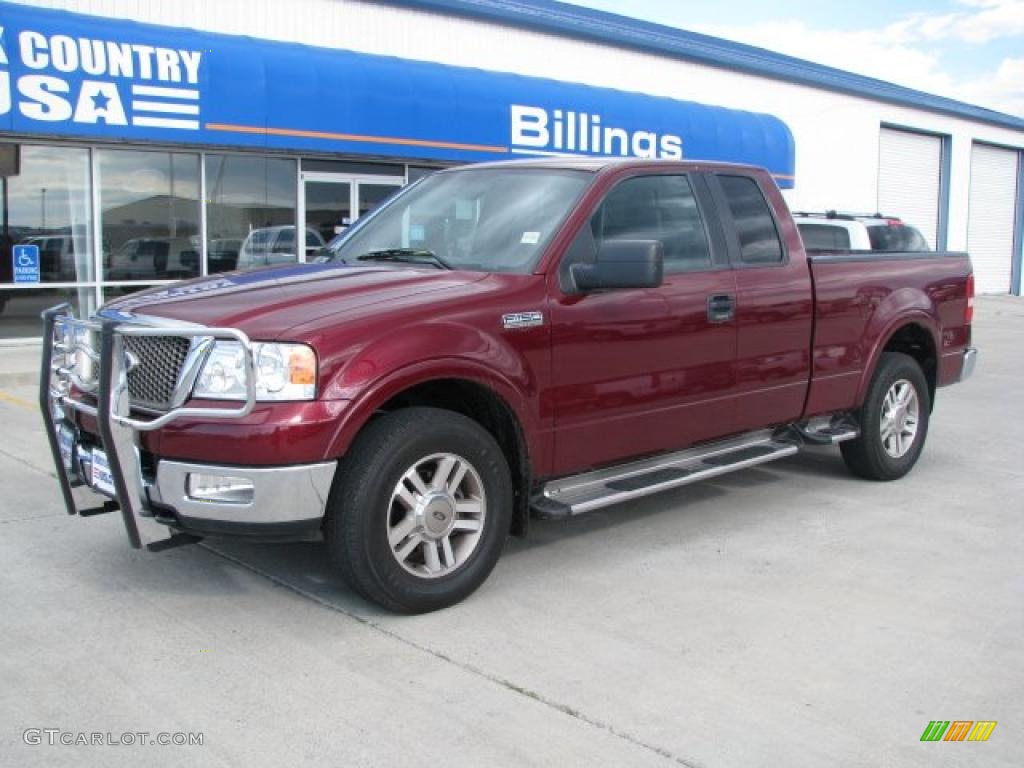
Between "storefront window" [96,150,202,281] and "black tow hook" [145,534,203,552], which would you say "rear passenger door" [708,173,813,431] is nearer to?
"black tow hook" [145,534,203,552]

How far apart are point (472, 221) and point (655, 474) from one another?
1.63 m

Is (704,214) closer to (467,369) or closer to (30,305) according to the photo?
(467,369)

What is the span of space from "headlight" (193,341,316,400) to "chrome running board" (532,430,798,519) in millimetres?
1389

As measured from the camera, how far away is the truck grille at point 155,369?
4.10 m

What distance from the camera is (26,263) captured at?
13125mm

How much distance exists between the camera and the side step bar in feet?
16.0

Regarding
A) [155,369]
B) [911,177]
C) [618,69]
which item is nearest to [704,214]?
[155,369]

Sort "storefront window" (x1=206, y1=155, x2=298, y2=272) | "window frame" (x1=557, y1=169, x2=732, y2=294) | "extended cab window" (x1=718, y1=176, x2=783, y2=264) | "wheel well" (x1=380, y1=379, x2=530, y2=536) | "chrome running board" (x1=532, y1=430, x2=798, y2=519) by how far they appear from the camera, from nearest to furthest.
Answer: "wheel well" (x1=380, y1=379, x2=530, y2=536)
"chrome running board" (x1=532, y1=430, x2=798, y2=519)
"window frame" (x1=557, y1=169, x2=732, y2=294)
"extended cab window" (x1=718, y1=176, x2=783, y2=264)
"storefront window" (x1=206, y1=155, x2=298, y2=272)

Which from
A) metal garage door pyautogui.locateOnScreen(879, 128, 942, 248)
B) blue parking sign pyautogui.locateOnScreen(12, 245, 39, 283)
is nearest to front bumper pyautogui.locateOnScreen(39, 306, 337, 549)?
blue parking sign pyautogui.locateOnScreen(12, 245, 39, 283)

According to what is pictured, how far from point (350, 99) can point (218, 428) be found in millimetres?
11478

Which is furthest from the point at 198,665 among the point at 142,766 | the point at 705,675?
the point at 705,675

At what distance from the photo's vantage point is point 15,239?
13039 mm

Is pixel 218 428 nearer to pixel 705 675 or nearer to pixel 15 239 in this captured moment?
pixel 705 675

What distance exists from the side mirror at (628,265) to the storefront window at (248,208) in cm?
1032
